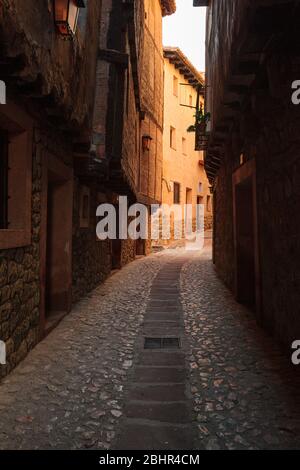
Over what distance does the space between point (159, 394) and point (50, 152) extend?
3368mm

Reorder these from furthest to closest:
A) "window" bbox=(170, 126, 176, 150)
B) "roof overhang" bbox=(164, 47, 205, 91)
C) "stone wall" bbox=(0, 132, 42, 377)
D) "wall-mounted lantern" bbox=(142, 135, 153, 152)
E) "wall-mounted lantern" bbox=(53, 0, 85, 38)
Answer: "window" bbox=(170, 126, 176, 150)
"roof overhang" bbox=(164, 47, 205, 91)
"wall-mounted lantern" bbox=(142, 135, 153, 152)
"wall-mounted lantern" bbox=(53, 0, 85, 38)
"stone wall" bbox=(0, 132, 42, 377)

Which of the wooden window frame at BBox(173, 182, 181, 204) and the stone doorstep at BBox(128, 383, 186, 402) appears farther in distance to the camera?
the wooden window frame at BBox(173, 182, 181, 204)

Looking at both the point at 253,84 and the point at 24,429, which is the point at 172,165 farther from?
the point at 24,429

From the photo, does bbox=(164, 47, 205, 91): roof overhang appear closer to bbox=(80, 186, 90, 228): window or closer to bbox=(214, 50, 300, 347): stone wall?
bbox=(80, 186, 90, 228): window

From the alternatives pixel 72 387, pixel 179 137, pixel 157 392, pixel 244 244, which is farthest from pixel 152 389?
pixel 179 137

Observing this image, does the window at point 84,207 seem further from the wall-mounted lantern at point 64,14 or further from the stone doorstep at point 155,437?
the stone doorstep at point 155,437

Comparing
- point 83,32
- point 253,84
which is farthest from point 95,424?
point 83,32

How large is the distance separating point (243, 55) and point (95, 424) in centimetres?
376

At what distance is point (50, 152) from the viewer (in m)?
5.02

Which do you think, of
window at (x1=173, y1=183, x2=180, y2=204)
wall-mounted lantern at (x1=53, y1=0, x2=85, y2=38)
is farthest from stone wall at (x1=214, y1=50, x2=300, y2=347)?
window at (x1=173, y1=183, x2=180, y2=204)

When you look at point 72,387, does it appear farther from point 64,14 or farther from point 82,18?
point 82,18

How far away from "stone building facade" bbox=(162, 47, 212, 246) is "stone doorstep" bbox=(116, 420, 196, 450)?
18778mm

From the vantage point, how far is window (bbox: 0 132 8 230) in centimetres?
387

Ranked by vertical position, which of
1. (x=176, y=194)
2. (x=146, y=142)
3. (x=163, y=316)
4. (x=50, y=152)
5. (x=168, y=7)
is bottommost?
(x=163, y=316)
